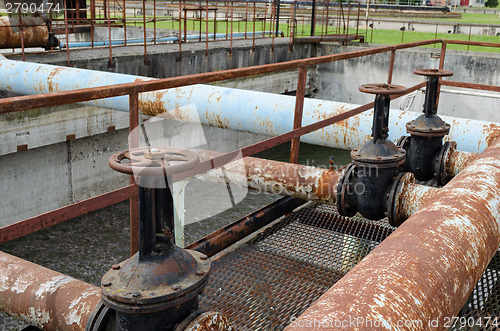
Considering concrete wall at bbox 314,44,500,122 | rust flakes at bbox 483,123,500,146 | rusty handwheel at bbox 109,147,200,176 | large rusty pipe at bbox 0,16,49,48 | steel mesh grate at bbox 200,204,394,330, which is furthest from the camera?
concrete wall at bbox 314,44,500,122

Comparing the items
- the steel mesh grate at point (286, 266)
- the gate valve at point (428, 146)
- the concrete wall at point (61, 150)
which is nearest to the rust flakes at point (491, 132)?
the gate valve at point (428, 146)

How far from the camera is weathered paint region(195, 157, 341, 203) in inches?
115

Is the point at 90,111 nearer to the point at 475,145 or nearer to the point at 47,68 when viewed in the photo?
the point at 47,68

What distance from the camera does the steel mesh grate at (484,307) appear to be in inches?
87.3

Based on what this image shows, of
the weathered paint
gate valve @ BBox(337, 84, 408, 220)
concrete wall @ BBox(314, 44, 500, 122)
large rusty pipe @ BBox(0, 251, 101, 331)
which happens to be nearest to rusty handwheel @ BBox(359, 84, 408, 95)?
gate valve @ BBox(337, 84, 408, 220)

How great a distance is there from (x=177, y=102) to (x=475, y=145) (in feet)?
7.72

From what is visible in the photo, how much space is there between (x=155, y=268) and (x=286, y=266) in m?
1.52

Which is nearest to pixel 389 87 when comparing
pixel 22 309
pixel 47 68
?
pixel 22 309

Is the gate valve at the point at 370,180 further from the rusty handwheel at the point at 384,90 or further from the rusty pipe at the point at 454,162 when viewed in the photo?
the rusty pipe at the point at 454,162

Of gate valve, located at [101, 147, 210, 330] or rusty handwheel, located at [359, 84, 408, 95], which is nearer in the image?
gate valve, located at [101, 147, 210, 330]

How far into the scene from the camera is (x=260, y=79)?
12852 mm

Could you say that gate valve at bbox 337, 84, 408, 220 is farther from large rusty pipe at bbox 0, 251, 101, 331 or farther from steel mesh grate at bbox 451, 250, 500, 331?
large rusty pipe at bbox 0, 251, 101, 331

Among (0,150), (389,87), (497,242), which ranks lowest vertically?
(0,150)

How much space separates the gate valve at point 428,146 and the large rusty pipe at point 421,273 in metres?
2.09
